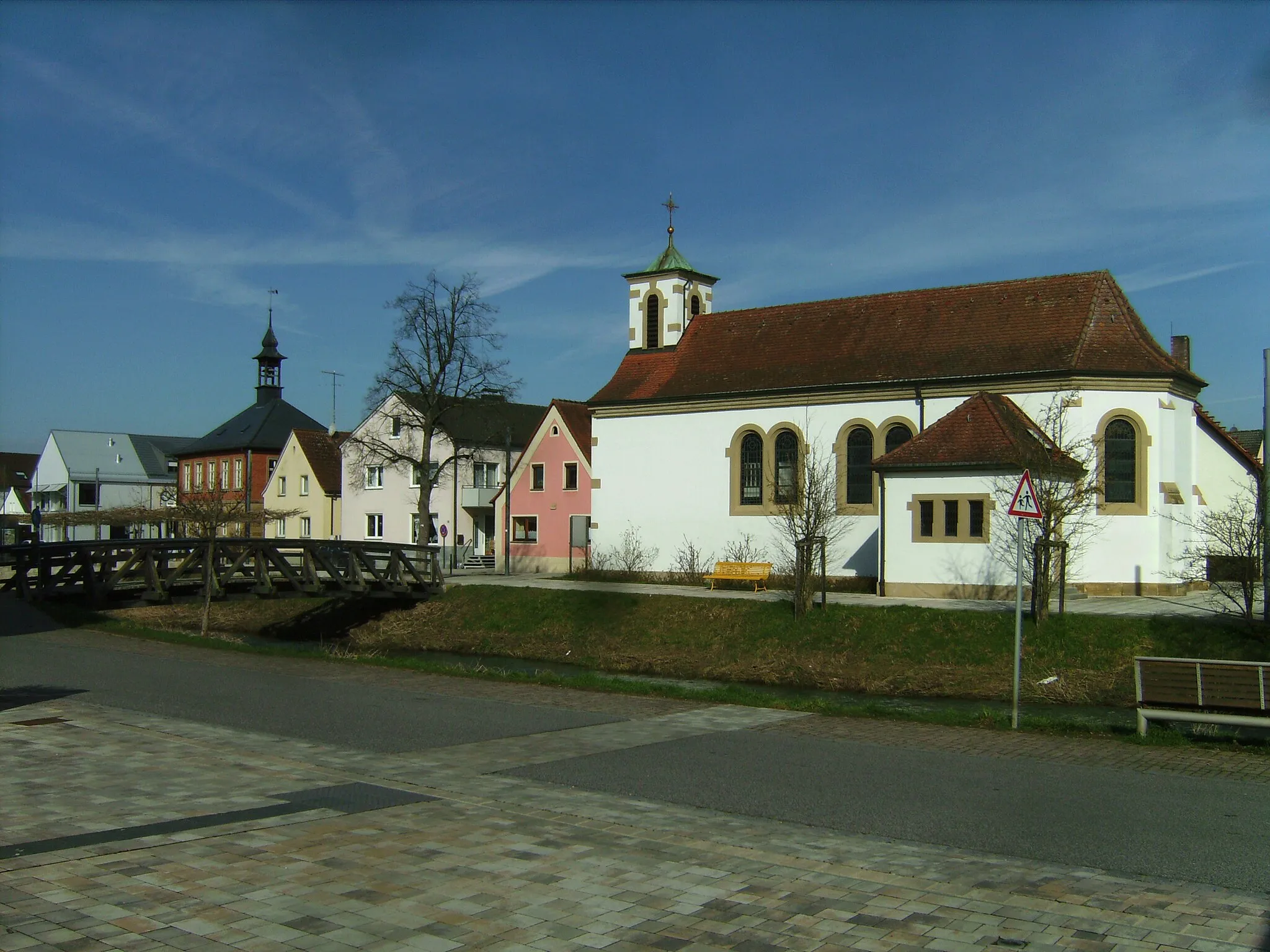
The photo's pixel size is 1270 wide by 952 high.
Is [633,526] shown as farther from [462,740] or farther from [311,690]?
[462,740]

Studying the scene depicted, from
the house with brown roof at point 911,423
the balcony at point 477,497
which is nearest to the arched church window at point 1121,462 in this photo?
the house with brown roof at point 911,423

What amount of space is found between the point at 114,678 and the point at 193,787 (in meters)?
7.57

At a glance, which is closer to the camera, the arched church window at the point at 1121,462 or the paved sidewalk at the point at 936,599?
the paved sidewalk at the point at 936,599

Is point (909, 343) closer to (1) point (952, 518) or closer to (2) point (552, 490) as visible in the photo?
(1) point (952, 518)

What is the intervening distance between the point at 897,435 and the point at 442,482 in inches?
1080

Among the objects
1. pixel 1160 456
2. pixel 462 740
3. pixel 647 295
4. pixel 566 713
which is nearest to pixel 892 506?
pixel 1160 456

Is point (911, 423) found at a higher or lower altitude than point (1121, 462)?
higher

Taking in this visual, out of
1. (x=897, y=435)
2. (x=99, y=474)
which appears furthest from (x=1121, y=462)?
(x=99, y=474)

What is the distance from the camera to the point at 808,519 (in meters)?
29.3

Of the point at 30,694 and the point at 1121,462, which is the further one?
the point at 1121,462

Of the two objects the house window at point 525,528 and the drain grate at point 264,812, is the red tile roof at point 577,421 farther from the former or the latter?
the drain grate at point 264,812

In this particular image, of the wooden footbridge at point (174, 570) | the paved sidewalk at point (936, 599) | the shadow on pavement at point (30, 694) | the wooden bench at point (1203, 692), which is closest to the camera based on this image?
the wooden bench at point (1203, 692)

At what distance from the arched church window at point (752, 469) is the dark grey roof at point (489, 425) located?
14686 mm

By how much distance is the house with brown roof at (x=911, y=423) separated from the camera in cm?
3117
